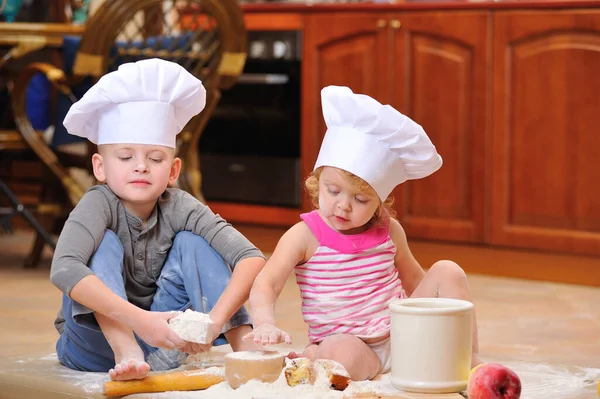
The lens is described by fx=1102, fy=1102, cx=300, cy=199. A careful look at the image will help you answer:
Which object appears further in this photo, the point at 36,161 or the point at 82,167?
the point at 36,161

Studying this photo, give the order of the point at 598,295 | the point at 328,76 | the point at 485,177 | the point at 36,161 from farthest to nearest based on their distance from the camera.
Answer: the point at 36,161 → the point at 328,76 → the point at 485,177 → the point at 598,295

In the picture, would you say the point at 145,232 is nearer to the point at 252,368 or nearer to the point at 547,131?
the point at 252,368

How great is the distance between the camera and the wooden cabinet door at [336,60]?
13.5 feet

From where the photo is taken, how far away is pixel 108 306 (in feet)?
6.19

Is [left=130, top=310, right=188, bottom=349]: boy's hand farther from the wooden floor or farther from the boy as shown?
the wooden floor

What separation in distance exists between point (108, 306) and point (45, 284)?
1570 millimetres

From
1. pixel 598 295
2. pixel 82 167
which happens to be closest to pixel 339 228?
pixel 598 295

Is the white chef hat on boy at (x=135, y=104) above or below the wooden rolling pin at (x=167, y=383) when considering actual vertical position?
above

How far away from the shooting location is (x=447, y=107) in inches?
155

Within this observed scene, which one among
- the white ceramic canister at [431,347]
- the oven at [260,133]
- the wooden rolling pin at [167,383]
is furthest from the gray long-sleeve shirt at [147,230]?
the oven at [260,133]

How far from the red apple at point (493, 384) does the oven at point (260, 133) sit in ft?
8.55

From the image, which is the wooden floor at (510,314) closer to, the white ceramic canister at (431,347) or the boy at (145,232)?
the white ceramic canister at (431,347)

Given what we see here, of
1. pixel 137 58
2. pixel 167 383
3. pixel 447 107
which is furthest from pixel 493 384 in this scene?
pixel 447 107

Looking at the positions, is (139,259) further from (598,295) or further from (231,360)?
(598,295)
